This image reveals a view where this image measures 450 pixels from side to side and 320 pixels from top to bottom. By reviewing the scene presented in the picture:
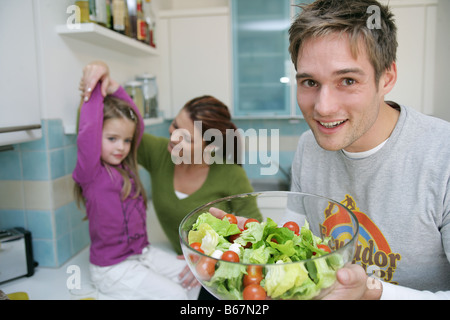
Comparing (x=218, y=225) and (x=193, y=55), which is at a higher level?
(x=193, y=55)

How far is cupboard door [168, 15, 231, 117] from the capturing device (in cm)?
185

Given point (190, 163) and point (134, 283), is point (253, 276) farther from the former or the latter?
point (190, 163)

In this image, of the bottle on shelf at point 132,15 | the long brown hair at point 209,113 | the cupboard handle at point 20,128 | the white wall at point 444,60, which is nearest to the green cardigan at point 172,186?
the long brown hair at point 209,113

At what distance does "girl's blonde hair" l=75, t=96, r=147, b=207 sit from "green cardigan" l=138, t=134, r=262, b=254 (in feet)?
0.25

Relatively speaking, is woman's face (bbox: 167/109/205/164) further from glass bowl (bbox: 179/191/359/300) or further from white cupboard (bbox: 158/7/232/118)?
white cupboard (bbox: 158/7/232/118)

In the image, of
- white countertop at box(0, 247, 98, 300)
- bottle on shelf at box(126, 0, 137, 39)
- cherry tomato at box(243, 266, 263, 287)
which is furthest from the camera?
bottle on shelf at box(126, 0, 137, 39)

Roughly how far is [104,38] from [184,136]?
1.41 feet

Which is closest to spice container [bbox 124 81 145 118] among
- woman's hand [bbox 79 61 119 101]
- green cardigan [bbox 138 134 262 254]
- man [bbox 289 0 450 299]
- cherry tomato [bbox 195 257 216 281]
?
green cardigan [bbox 138 134 262 254]

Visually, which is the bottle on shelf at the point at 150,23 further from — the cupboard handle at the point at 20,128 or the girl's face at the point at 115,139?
the cupboard handle at the point at 20,128

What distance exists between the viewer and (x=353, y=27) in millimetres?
572

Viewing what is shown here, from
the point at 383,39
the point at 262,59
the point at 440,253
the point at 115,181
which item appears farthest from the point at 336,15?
the point at 262,59

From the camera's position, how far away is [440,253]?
26.5 inches

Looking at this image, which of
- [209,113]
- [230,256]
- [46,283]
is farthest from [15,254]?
[230,256]

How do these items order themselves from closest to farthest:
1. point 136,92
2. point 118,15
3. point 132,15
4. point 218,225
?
1. point 218,225
2. point 118,15
3. point 132,15
4. point 136,92
